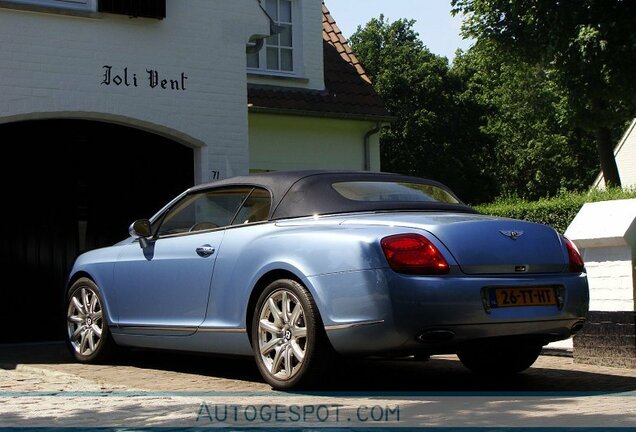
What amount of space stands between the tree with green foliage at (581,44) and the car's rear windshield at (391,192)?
67.2 feet

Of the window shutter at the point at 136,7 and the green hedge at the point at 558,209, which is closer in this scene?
the window shutter at the point at 136,7

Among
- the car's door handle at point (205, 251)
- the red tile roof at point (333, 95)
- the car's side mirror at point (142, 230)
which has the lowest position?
the car's door handle at point (205, 251)

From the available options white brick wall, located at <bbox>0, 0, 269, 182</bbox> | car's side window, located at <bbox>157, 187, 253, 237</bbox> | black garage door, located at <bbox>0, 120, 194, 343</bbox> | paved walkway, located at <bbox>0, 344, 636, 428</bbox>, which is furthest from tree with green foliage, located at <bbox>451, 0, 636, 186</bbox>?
car's side window, located at <bbox>157, 187, 253, 237</bbox>

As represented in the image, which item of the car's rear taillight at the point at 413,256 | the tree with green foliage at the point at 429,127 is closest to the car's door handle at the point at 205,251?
the car's rear taillight at the point at 413,256

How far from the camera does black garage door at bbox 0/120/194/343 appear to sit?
12.4 metres

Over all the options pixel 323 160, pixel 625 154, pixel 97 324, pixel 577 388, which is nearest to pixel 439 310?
pixel 577 388

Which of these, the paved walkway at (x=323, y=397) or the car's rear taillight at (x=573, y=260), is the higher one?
the car's rear taillight at (x=573, y=260)

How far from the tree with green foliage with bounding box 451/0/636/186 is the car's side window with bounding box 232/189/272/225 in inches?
832

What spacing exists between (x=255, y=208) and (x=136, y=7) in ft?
20.0

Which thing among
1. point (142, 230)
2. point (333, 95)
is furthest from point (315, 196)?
point (333, 95)

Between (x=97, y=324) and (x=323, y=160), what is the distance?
9931mm

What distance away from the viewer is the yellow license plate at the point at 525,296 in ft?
22.1

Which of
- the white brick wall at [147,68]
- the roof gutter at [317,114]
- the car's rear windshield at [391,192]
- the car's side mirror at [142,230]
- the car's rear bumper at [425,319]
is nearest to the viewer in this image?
the car's rear bumper at [425,319]

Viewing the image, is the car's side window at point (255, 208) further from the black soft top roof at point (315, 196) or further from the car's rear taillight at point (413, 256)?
the car's rear taillight at point (413, 256)
